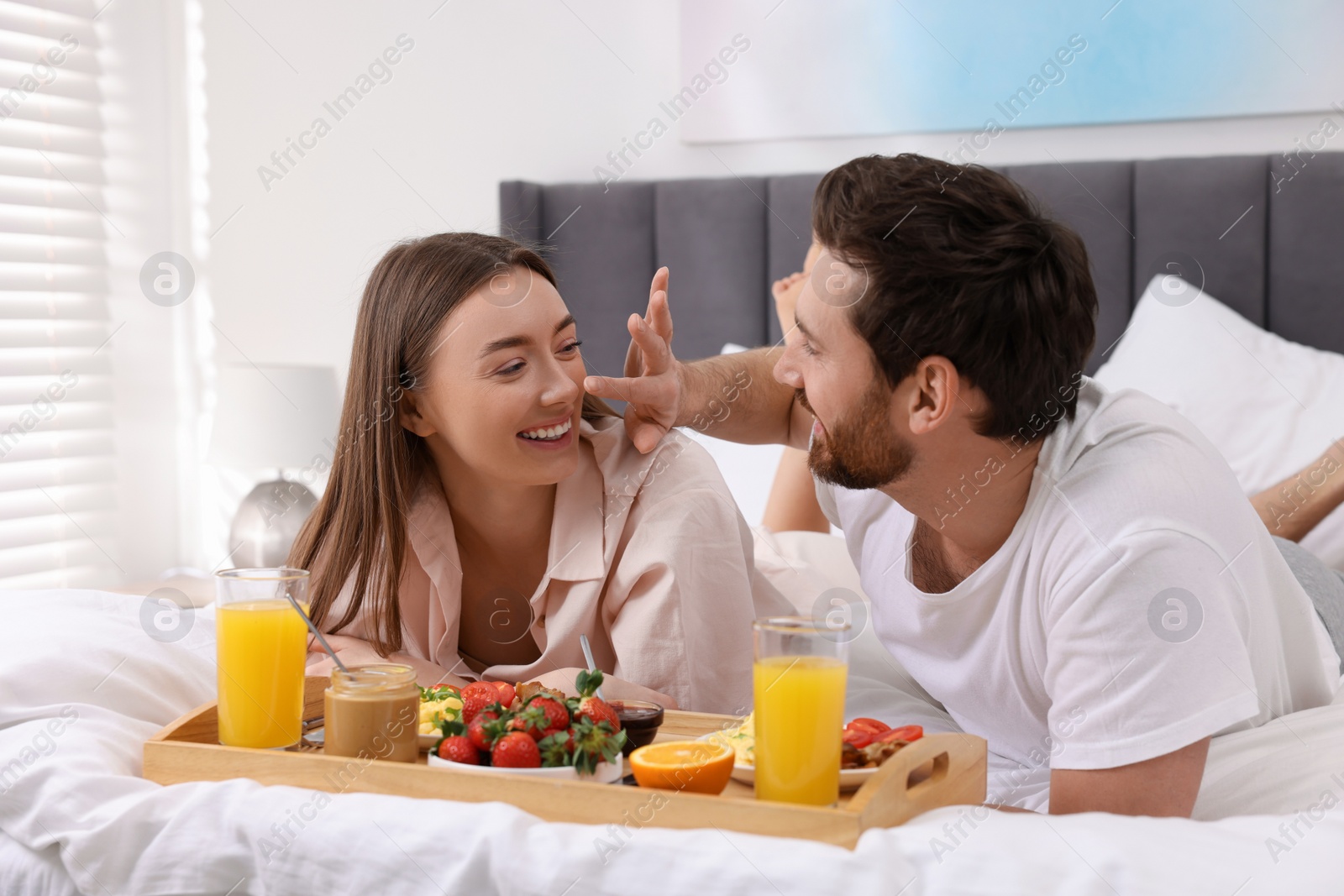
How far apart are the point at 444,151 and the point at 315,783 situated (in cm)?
255

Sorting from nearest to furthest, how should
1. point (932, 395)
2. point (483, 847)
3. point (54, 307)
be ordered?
1. point (483, 847)
2. point (932, 395)
3. point (54, 307)

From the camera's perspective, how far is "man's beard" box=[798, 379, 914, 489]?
4.01 feet

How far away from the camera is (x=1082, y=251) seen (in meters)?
1.23

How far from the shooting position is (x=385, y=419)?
1456 millimetres

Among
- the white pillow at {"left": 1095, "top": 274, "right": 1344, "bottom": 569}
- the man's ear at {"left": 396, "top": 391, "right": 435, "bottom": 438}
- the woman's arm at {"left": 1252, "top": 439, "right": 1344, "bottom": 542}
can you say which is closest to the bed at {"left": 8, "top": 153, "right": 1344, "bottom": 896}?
Result: the man's ear at {"left": 396, "top": 391, "right": 435, "bottom": 438}

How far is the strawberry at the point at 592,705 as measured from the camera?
1025 millimetres

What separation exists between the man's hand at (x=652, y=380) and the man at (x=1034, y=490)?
0.10 meters

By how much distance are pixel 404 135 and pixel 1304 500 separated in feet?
8.17

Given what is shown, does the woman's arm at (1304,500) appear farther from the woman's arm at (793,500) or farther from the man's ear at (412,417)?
the man's ear at (412,417)

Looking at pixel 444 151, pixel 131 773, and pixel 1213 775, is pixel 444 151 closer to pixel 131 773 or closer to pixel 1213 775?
pixel 131 773

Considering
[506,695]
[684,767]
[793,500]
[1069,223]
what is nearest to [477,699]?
[506,695]

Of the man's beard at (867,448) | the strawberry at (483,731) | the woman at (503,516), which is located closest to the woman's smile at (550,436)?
the woman at (503,516)

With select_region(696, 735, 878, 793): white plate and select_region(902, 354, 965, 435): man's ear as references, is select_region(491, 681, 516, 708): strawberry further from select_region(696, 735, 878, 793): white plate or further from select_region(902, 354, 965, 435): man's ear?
select_region(902, 354, 965, 435): man's ear

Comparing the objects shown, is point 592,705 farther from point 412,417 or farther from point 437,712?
point 412,417
